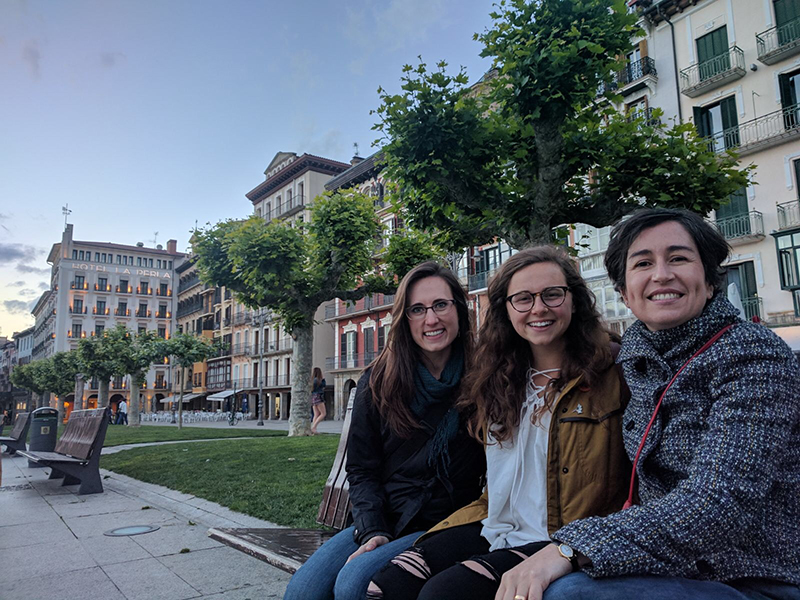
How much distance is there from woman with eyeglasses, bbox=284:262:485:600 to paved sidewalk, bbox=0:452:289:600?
145 cm

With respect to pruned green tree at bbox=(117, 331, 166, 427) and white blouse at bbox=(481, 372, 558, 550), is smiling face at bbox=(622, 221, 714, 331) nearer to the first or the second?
white blouse at bbox=(481, 372, 558, 550)

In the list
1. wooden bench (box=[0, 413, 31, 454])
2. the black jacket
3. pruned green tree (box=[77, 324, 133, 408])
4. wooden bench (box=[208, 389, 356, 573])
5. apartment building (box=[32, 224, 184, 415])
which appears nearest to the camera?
the black jacket

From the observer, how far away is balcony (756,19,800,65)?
68.7ft

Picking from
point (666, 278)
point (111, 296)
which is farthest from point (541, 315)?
point (111, 296)

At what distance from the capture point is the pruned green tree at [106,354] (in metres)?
39.1

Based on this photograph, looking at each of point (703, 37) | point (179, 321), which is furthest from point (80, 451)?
point (179, 321)

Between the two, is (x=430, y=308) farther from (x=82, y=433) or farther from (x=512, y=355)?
(x=82, y=433)

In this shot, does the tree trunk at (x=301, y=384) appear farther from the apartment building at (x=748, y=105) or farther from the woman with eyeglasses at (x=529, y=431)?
the woman with eyeglasses at (x=529, y=431)

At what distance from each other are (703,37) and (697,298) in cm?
2669

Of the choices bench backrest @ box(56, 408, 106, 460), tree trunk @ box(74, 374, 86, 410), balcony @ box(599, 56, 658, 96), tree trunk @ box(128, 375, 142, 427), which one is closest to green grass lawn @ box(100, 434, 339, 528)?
bench backrest @ box(56, 408, 106, 460)

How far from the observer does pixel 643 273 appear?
1978mm

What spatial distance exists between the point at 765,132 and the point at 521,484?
24.2 m

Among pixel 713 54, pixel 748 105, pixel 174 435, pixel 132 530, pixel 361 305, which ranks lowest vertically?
pixel 174 435

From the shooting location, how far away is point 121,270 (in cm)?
8738
